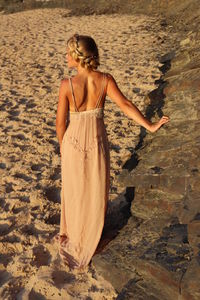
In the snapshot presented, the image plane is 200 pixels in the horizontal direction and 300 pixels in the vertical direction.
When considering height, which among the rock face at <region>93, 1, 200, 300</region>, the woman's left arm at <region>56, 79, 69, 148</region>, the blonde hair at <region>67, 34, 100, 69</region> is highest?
the blonde hair at <region>67, 34, 100, 69</region>

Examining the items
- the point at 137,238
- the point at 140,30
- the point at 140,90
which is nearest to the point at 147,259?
the point at 137,238

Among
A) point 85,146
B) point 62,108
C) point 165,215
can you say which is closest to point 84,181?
point 85,146

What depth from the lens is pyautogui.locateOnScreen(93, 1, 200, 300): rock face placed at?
266cm

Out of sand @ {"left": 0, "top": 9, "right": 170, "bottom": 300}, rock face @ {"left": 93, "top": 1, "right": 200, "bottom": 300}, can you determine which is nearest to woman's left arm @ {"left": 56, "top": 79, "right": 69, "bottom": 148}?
rock face @ {"left": 93, "top": 1, "right": 200, "bottom": 300}

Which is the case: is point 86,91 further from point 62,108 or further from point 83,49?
point 83,49

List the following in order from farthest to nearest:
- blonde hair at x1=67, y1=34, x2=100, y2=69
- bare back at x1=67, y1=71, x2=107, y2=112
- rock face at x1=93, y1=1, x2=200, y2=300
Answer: bare back at x1=67, y1=71, x2=107, y2=112 < blonde hair at x1=67, y1=34, x2=100, y2=69 < rock face at x1=93, y1=1, x2=200, y2=300

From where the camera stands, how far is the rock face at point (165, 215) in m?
2.66

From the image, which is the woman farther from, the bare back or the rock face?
the rock face

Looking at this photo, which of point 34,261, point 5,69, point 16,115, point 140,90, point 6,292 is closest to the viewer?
point 6,292

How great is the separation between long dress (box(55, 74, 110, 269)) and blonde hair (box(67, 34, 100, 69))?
0.23m

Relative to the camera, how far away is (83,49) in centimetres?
285

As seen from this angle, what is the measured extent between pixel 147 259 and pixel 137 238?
1.37 feet

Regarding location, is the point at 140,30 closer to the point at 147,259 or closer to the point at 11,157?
the point at 11,157

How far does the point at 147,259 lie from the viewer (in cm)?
283
